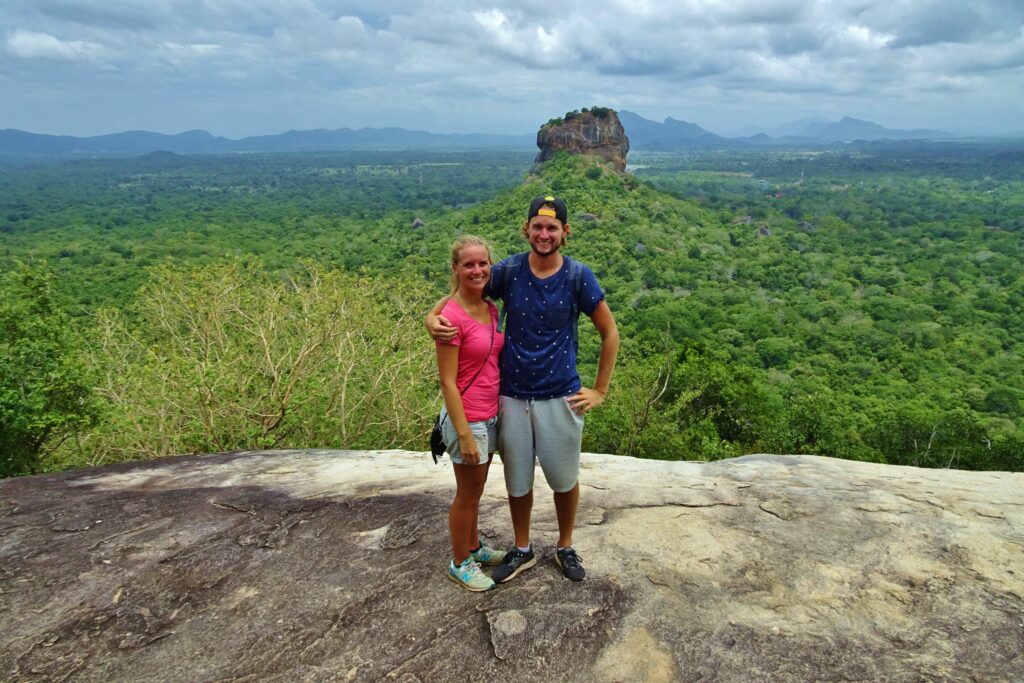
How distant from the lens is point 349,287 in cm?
1198

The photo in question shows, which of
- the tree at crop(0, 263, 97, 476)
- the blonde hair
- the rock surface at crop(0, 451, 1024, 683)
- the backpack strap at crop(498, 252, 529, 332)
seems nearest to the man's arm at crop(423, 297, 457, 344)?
the blonde hair

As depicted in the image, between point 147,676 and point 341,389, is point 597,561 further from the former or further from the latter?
point 341,389

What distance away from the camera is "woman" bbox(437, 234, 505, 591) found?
321cm

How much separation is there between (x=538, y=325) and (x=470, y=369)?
43cm

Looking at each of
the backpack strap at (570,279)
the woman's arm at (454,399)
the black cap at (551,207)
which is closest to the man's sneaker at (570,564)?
the woman's arm at (454,399)

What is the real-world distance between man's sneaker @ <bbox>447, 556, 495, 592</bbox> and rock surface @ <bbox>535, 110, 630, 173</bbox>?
77320 millimetres

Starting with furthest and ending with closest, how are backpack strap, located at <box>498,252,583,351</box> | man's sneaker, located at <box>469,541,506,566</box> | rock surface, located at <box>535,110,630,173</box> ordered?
1. rock surface, located at <box>535,110,630,173</box>
2. man's sneaker, located at <box>469,541,506,566</box>
3. backpack strap, located at <box>498,252,583,351</box>

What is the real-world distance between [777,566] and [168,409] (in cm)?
897

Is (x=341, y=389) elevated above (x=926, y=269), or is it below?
above

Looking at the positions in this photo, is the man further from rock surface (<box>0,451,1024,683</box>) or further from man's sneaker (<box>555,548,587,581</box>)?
rock surface (<box>0,451,1024,683</box>)

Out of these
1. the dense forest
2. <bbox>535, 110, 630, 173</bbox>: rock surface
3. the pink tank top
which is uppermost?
<bbox>535, 110, 630, 173</bbox>: rock surface

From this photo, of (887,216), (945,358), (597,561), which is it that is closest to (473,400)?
(597,561)

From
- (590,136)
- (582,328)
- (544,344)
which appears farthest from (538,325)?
(590,136)

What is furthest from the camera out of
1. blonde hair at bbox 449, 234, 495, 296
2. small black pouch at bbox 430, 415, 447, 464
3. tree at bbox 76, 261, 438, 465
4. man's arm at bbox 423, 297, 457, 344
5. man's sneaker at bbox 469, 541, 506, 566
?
tree at bbox 76, 261, 438, 465
